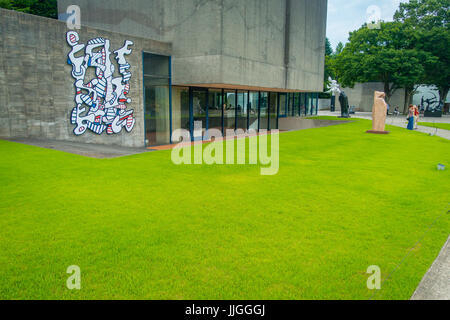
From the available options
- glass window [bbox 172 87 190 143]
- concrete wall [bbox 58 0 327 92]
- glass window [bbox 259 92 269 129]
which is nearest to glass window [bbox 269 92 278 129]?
glass window [bbox 259 92 269 129]

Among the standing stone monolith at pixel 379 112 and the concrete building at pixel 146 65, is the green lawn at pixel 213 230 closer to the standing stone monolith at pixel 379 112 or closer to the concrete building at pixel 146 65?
the concrete building at pixel 146 65

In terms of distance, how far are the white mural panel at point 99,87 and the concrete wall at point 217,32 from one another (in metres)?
3.08

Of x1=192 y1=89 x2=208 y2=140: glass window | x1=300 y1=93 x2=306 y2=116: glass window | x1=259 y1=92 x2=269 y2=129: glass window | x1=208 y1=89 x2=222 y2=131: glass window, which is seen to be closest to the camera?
x1=192 y1=89 x2=208 y2=140: glass window

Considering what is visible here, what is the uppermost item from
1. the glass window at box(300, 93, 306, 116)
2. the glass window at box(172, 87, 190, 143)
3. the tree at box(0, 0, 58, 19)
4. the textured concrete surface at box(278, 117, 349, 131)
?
the tree at box(0, 0, 58, 19)

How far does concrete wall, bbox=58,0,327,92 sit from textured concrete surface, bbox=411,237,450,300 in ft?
48.3

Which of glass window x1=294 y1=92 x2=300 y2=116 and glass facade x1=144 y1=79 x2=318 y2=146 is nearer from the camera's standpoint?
glass facade x1=144 y1=79 x2=318 y2=146

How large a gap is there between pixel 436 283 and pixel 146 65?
17.0 metres

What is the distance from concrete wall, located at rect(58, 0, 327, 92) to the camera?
18.0m

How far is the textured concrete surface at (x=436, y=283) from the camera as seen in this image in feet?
13.3

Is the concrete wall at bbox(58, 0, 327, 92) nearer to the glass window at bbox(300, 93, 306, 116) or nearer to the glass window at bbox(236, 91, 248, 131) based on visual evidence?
the glass window at bbox(236, 91, 248, 131)

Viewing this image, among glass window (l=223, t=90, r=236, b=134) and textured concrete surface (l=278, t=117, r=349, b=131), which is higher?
glass window (l=223, t=90, r=236, b=134)

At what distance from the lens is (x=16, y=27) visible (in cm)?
1359

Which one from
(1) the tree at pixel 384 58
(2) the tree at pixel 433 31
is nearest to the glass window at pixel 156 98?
(1) the tree at pixel 384 58
